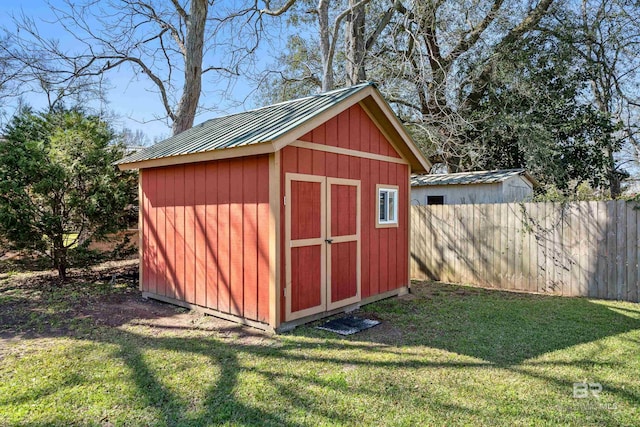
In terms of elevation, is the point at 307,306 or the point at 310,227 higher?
the point at 310,227

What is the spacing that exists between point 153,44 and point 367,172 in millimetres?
9952

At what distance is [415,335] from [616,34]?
13.2m

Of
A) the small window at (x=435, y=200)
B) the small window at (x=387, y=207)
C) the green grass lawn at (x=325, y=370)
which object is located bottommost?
the green grass lawn at (x=325, y=370)

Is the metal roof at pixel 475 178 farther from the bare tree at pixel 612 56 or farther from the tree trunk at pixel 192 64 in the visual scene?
the tree trunk at pixel 192 64

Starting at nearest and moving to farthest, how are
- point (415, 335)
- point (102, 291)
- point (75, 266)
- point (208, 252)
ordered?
1. point (415, 335)
2. point (208, 252)
3. point (102, 291)
4. point (75, 266)

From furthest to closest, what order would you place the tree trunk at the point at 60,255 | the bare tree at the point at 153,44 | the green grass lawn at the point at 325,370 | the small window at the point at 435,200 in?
1. the small window at the point at 435,200
2. the bare tree at the point at 153,44
3. the tree trunk at the point at 60,255
4. the green grass lawn at the point at 325,370

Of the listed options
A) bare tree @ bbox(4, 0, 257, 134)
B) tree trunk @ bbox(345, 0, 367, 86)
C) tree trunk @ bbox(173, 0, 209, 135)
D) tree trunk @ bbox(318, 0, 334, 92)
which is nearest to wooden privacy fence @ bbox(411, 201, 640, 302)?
tree trunk @ bbox(318, 0, 334, 92)

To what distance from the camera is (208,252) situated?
5336mm

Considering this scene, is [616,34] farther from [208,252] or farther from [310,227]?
[208,252]

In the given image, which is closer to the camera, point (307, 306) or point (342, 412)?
point (342, 412)

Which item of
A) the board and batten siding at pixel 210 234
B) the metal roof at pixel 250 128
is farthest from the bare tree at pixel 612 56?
the board and batten siding at pixel 210 234

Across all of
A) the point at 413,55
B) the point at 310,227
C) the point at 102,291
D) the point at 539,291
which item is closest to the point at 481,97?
the point at 413,55

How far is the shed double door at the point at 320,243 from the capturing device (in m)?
4.76

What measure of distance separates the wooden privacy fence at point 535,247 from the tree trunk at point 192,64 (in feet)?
20.9
